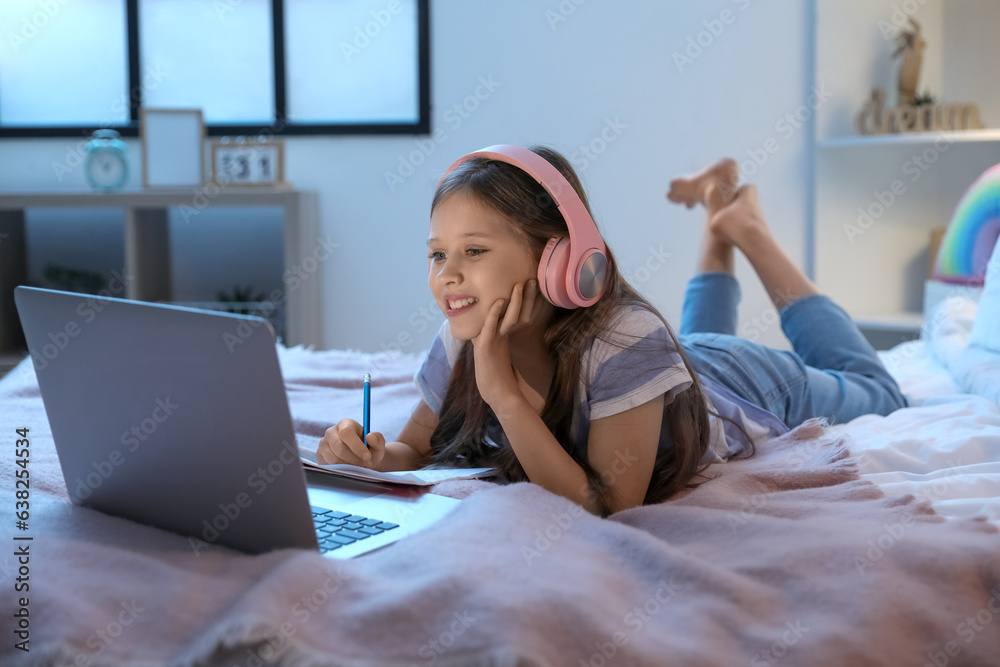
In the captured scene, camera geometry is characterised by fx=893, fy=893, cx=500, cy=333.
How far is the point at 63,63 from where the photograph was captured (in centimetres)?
299

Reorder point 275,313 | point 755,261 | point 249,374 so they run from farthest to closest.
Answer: point 275,313 < point 755,261 < point 249,374

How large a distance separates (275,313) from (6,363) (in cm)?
80

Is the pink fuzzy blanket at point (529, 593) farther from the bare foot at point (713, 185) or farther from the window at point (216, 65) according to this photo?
the window at point (216, 65)

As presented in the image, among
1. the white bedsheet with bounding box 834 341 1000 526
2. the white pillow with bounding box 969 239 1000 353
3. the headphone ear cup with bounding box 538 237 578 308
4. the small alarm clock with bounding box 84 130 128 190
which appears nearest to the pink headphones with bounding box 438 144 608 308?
the headphone ear cup with bounding box 538 237 578 308

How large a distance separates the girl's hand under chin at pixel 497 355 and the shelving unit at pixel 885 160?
1955 millimetres

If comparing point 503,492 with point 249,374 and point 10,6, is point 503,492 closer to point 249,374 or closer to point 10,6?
point 249,374

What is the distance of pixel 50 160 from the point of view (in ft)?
9.80

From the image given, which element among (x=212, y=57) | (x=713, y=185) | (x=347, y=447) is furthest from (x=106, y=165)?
(x=347, y=447)

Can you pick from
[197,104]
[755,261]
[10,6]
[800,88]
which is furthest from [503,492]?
[10,6]

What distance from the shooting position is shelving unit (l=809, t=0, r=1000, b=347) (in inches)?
107

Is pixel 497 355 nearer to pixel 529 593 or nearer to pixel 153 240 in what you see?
pixel 529 593

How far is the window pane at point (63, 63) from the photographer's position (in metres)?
2.96

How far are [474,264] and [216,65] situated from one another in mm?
2355

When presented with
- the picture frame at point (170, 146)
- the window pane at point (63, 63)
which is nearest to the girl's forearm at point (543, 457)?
the picture frame at point (170, 146)
